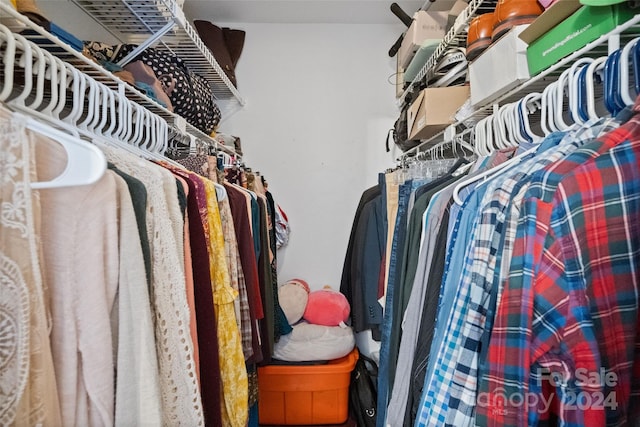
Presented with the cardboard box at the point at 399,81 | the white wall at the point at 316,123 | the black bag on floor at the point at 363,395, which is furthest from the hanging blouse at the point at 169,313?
the cardboard box at the point at 399,81

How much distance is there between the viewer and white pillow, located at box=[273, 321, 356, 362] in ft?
4.99

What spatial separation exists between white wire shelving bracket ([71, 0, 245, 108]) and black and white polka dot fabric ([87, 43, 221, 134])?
0.04 metres

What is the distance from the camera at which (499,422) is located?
45 cm

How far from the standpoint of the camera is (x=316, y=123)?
202cm

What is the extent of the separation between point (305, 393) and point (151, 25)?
4.92ft

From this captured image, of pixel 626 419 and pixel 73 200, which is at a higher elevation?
pixel 73 200

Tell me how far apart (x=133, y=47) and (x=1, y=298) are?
38.7 inches

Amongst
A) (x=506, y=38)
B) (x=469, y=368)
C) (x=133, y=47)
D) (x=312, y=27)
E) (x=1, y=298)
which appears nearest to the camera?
(x=1, y=298)

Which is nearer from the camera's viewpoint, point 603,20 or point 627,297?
point 627,297

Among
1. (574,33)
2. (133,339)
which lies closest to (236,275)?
(133,339)

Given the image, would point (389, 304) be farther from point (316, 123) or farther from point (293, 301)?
point (316, 123)

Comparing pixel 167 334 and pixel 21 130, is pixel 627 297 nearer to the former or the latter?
pixel 167 334

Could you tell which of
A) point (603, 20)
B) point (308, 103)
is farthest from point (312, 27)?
point (603, 20)

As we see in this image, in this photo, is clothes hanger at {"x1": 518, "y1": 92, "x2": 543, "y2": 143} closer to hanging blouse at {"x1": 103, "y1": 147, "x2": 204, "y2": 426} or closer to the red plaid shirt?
the red plaid shirt
